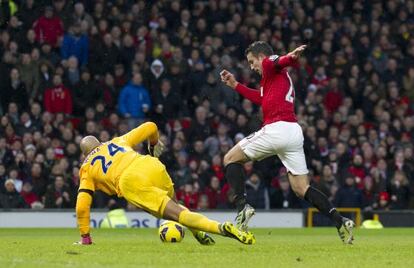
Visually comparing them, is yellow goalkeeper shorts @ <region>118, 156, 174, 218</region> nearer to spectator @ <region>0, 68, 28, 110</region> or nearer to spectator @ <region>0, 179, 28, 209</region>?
spectator @ <region>0, 179, 28, 209</region>

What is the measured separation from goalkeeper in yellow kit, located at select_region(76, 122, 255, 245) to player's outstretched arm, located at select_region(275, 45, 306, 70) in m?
1.60

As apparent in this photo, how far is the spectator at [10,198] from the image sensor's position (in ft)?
74.3

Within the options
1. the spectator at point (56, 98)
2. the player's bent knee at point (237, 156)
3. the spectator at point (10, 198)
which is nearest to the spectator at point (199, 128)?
the spectator at point (56, 98)

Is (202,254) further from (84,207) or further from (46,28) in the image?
(46,28)

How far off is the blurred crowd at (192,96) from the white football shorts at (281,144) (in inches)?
382

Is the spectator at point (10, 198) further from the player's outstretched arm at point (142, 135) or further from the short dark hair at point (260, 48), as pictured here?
the short dark hair at point (260, 48)

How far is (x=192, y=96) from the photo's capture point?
2617 centimetres

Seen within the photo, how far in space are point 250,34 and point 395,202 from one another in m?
5.35

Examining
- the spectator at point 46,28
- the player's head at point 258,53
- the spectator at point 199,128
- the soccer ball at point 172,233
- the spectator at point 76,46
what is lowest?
the soccer ball at point 172,233

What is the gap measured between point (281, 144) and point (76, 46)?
12.8 m

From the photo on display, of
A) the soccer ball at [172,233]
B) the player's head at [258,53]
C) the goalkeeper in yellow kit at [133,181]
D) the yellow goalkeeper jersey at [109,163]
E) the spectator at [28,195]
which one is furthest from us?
the spectator at [28,195]

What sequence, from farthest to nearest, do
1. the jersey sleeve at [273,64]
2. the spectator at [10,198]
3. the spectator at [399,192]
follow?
the spectator at [399,192]
the spectator at [10,198]
the jersey sleeve at [273,64]

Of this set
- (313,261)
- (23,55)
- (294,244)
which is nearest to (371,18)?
(23,55)

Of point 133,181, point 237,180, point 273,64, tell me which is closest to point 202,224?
point 133,181
